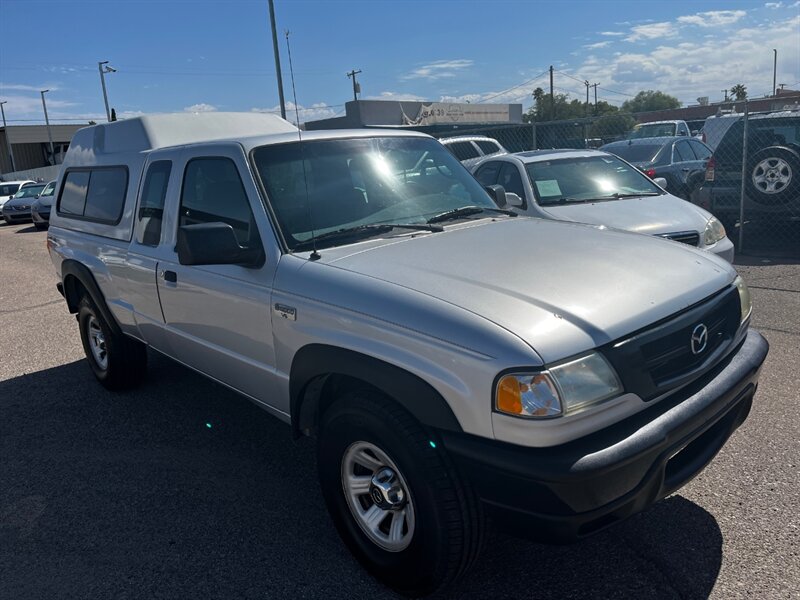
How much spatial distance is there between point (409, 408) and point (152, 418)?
3.05 metres

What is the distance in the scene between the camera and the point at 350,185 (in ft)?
11.8

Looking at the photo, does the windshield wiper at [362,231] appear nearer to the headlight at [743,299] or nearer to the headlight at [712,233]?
the headlight at [743,299]

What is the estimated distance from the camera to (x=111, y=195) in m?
4.93

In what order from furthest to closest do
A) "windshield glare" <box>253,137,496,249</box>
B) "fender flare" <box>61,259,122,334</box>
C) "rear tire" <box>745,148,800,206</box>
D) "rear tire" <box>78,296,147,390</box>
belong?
1. "rear tire" <box>745,148,800,206</box>
2. "rear tire" <box>78,296,147,390</box>
3. "fender flare" <box>61,259,122,334</box>
4. "windshield glare" <box>253,137,496,249</box>

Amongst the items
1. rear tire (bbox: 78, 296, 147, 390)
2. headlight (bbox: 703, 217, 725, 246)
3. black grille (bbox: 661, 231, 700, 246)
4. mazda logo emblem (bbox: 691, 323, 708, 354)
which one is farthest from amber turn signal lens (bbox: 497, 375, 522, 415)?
headlight (bbox: 703, 217, 725, 246)

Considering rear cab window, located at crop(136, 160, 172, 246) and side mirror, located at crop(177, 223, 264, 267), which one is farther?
rear cab window, located at crop(136, 160, 172, 246)

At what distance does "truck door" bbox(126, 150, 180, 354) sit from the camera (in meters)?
4.20

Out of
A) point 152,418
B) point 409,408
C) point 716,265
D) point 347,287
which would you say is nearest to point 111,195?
point 152,418

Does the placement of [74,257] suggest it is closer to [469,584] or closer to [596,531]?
[469,584]

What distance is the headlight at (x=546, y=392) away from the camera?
2281 mm

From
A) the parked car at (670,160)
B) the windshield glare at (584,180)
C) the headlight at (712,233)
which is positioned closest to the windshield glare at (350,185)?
the headlight at (712,233)

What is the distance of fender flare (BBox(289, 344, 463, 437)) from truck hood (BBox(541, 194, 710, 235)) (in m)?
4.32

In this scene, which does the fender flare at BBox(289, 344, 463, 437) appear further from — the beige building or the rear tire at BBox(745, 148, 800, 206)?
the beige building

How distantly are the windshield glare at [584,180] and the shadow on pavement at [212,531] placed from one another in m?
4.39
